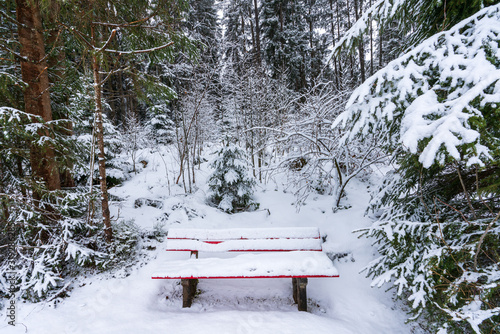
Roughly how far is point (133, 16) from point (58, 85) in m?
1.90

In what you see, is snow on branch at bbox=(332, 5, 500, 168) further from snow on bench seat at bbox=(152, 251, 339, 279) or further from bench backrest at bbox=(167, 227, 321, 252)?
bench backrest at bbox=(167, 227, 321, 252)

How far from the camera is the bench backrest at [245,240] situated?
3.71 m

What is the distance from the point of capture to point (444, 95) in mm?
2195

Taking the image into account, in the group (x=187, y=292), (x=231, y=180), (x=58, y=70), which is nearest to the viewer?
(x=187, y=292)

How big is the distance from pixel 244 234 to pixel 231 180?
1.95m

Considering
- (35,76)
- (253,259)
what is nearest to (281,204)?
(253,259)

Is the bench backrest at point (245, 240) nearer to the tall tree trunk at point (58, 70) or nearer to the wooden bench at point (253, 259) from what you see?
the wooden bench at point (253, 259)

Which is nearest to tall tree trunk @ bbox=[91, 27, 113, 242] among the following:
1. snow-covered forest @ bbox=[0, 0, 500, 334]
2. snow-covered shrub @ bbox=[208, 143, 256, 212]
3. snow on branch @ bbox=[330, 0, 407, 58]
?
snow-covered forest @ bbox=[0, 0, 500, 334]

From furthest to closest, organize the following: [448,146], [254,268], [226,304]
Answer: [226,304]
[254,268]
[448,146]

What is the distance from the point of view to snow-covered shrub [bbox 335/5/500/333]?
171 cm

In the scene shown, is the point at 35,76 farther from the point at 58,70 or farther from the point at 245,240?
the point at 245,240

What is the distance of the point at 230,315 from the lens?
3006 millimetres

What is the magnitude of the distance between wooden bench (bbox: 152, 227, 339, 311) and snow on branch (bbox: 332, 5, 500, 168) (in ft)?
6.20

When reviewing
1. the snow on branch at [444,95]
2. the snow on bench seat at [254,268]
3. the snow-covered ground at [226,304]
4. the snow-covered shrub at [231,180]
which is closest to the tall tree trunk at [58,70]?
the snow-covered ground at [226,304]
